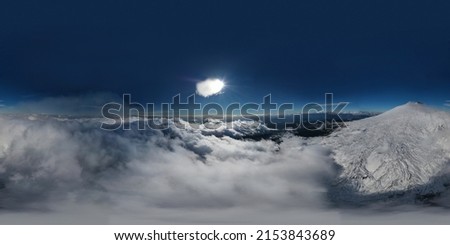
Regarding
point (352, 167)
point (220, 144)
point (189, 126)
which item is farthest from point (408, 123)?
point (189, 126)

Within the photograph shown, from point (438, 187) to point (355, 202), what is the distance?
8.43 meters

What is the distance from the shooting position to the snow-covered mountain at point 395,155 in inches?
1507

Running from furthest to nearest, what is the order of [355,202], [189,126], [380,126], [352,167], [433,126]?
[380,126] < [352,167] < [433,126] < [189,126] < [355,202]

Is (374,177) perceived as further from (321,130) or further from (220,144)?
(220,144)

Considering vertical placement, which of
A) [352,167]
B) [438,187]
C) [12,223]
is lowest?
[12,223]

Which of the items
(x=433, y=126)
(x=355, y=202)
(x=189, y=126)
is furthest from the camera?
(x=433, y=126)

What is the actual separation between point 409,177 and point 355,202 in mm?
12234

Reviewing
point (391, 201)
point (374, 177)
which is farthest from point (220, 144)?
point (374, 177)

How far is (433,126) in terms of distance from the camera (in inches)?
1639

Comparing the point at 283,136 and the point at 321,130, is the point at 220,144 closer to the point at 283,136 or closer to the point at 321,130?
the point at 283,136

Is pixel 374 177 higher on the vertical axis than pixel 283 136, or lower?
lower

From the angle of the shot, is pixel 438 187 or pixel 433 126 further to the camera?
pixel 433 126

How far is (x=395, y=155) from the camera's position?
5519 cm

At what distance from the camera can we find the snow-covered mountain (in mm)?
38281
